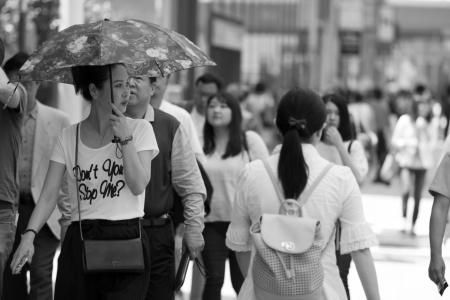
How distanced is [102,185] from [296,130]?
2.86 feet

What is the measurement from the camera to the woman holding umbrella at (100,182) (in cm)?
468

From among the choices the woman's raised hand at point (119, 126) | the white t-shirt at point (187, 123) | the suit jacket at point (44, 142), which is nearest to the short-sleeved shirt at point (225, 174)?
the white t-shirt at point (187, 123)

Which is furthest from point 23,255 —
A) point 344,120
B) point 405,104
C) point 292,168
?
point 405,104

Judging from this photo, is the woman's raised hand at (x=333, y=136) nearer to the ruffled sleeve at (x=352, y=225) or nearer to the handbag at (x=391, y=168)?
the ruffled sleeve at (x=352, y=225)

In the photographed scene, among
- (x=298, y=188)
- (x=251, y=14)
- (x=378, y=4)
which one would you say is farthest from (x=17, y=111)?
(x=378, y=4)

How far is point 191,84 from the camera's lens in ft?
58.9

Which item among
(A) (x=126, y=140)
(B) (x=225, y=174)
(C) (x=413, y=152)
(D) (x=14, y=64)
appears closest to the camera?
(A) (x=126, y=140)

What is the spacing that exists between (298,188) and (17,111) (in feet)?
5.60

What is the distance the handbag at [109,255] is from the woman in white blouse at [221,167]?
110 inches

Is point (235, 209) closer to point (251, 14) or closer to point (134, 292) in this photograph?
point (134, 292)

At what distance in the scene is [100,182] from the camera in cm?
471

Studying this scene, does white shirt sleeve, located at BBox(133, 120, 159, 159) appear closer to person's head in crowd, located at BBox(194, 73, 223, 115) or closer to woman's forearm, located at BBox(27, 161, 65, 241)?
woman's forearm, located at BBox(27, 161, 65, 241)

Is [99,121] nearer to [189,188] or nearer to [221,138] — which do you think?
[189,188]

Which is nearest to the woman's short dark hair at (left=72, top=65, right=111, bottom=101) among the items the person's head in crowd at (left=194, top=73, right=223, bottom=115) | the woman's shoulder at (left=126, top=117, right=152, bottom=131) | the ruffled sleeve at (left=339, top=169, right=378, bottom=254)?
the woman's shoulder at (left=126, top=117, right=152, bottom=131)
